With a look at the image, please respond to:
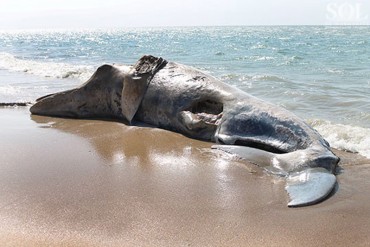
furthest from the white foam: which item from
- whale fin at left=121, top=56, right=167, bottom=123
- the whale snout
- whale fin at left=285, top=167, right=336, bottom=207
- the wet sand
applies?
the whale snout

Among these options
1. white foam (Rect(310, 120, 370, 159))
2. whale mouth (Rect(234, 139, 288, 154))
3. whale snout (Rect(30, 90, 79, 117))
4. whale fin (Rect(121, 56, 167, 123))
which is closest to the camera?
whale mouth (Rect(234, 139, 288, 154))

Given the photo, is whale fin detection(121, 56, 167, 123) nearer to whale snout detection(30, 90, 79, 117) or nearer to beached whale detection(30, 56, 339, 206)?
beached whale detection(30, 56, 339, 206)

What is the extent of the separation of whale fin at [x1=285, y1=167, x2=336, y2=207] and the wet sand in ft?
0.22

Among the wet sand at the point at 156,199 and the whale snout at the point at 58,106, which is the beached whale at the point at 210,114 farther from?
the wet sand at the point at 156,199

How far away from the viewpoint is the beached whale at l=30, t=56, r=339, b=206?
4.15 meters

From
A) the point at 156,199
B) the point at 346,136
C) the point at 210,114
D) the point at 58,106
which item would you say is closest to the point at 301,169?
the point at 156,199

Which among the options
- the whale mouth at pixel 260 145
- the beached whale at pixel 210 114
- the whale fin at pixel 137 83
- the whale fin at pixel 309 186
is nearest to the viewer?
the whale fin at pixel 309 186

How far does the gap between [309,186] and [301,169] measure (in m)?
0.41

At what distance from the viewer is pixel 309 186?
3693mm

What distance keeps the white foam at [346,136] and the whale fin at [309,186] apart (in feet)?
4.03

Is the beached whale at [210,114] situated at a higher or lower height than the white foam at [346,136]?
higher

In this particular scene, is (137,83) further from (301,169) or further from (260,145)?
(301,169)

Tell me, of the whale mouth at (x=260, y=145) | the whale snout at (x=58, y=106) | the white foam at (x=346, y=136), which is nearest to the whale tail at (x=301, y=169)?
the whale mouth at (x=260, y=145)

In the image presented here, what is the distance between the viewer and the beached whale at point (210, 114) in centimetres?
415
